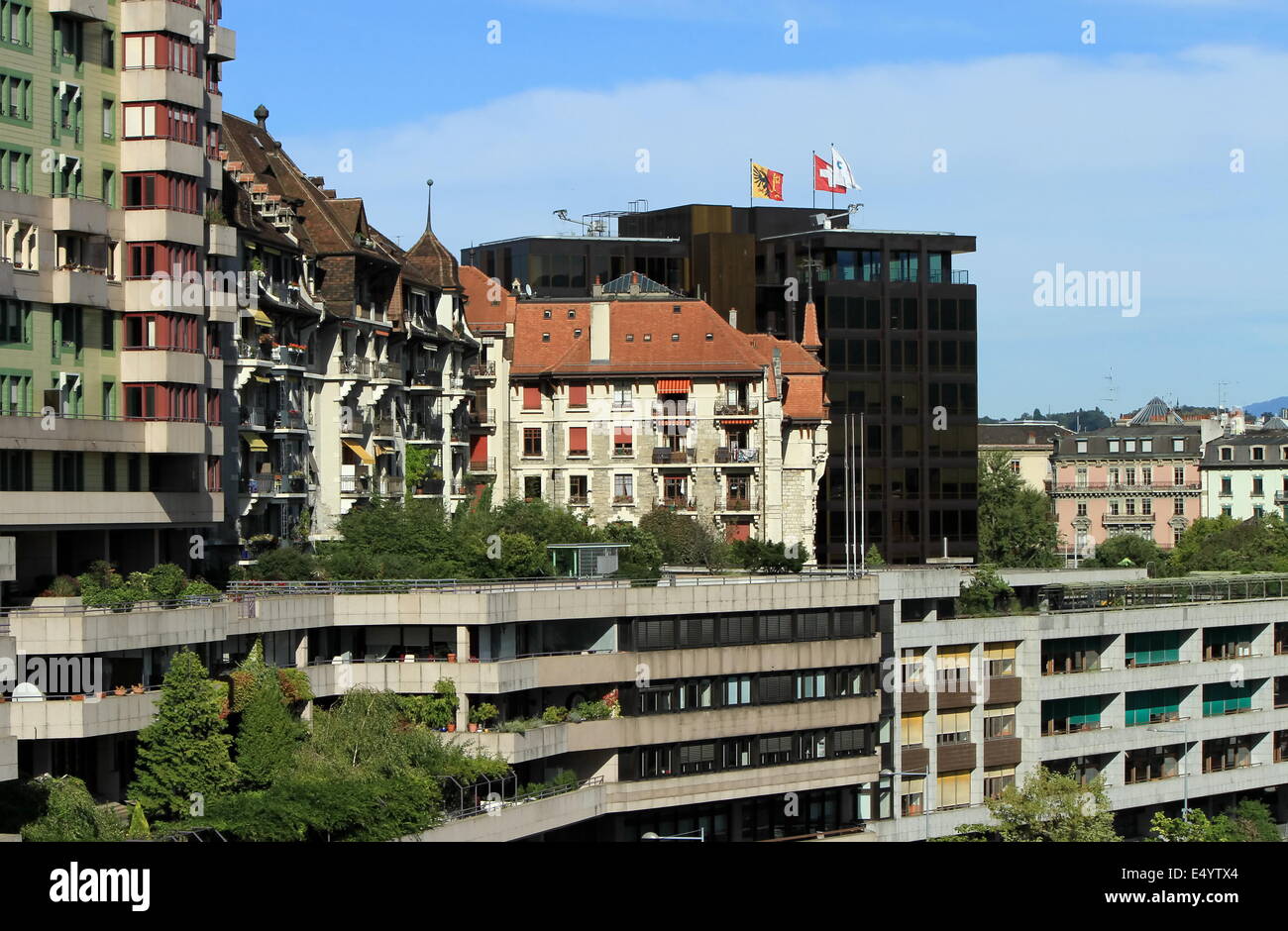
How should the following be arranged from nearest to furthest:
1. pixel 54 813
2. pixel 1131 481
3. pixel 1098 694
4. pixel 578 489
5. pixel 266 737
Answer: pixel 54 813 → pixel 266 737 → pixel 1098 694 → pixel 578 489 → pixel 1131 481

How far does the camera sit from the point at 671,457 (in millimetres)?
121625

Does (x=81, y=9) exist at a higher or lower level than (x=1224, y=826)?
higher

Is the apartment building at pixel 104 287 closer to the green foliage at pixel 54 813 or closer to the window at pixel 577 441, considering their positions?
the green foliage at pixel 54 813

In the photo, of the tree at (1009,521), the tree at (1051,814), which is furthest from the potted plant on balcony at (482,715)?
the tree at (1009,521)

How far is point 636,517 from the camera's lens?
122 metres

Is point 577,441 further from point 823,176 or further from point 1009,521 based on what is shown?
point 1009,521

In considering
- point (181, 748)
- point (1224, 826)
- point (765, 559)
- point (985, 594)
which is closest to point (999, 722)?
point (985, 594)

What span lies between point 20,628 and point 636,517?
68.1 meters

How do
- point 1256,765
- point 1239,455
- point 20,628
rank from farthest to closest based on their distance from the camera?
1. point 1239,455
2. point 1256,765
3. point 20,628

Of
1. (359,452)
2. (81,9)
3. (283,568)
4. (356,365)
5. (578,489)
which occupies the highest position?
(81,9)

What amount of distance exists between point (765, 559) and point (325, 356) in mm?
23214

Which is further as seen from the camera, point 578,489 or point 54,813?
point 578,489
